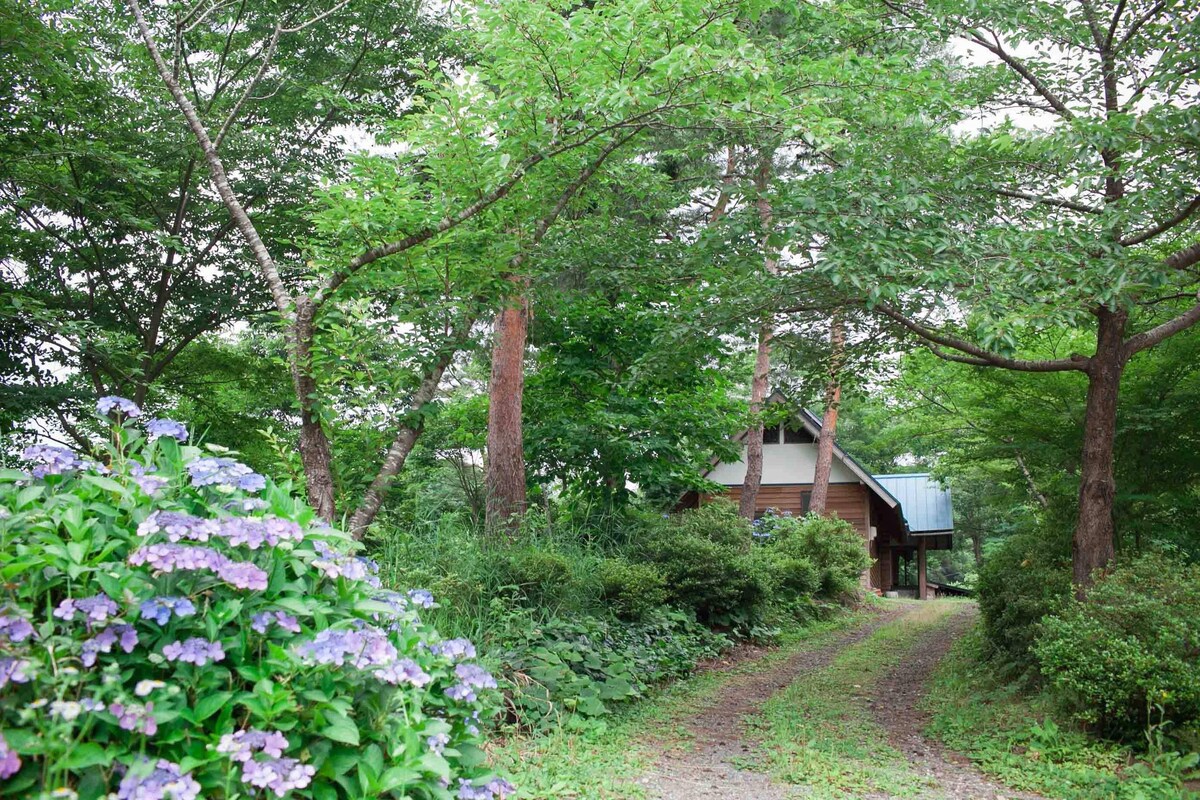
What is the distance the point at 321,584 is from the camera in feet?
9.16

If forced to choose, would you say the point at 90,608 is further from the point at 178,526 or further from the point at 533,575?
the point at 533,575

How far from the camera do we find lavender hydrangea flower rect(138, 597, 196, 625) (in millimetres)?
2213

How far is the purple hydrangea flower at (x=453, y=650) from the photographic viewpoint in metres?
2.99

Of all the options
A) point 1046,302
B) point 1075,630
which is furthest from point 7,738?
point 1046,302

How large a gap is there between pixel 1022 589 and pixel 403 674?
23.0 ft

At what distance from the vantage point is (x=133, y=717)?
6.86 ft

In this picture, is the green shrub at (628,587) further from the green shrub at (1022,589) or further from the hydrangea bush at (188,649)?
the hydrangea bush at (188,649)

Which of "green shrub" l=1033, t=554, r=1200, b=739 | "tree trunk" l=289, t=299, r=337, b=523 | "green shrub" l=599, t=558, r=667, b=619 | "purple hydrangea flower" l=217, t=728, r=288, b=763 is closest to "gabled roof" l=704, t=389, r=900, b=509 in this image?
"green shrub" l=599, t=558, r=667, b=619

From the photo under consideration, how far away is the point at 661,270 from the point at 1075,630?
15.4ft

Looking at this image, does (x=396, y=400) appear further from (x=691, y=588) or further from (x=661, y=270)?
(x=691, y=588)

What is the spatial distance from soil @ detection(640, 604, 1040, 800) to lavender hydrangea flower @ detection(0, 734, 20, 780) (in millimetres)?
3266

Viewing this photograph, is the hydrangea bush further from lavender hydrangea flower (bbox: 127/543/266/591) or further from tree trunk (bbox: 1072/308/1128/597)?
tree trunk (bbox: 1072/308/1128/597)

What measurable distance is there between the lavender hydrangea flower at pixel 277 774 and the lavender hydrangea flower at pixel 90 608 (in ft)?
1.70

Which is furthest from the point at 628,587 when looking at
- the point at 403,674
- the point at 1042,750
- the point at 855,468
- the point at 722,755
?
the point at 855,468
